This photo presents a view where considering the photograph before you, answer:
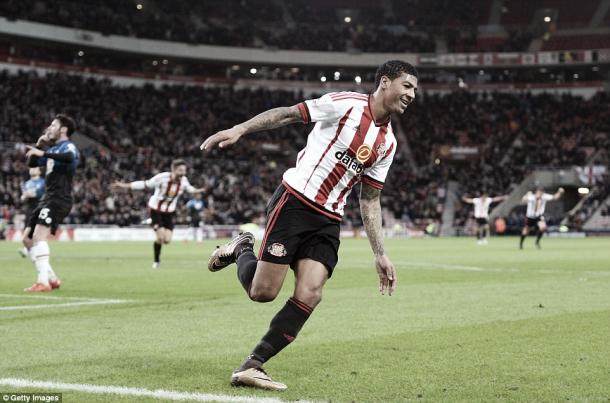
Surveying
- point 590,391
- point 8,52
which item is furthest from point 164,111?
point 590,391

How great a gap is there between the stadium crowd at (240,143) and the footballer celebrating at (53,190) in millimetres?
29915

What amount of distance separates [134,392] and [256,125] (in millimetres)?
1926

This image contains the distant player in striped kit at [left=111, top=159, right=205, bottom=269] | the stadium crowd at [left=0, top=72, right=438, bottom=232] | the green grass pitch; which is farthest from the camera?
the stadium crowd at [left=0, top=72, right=438, bottom=232]

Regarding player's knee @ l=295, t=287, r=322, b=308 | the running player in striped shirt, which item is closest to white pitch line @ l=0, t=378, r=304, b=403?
the running player in striped shirt

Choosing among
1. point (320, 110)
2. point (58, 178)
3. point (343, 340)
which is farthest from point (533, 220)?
point (320, 110)

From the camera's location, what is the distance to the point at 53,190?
1326 centimetres

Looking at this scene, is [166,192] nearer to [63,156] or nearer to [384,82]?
[63,156]

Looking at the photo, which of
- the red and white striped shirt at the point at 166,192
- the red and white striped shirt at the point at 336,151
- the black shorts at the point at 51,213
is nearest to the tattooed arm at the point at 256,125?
the red and white striped shirt at the point at 336,151

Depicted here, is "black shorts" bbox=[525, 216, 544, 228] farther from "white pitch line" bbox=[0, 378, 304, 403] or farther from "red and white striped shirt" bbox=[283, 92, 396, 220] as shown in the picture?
"white pitch line" bbox=[0, 378, 304, 403]

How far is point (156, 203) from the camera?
2028cm

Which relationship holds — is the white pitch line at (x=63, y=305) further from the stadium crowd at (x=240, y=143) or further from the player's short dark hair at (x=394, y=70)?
the stadium crowd at (x=240, y=143)

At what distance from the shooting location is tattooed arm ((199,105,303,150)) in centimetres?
518

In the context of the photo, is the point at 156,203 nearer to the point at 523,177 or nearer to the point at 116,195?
the point at 116,195

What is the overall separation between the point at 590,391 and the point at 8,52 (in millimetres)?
61135
